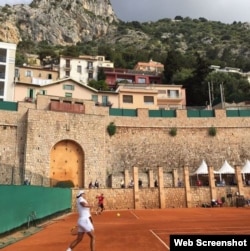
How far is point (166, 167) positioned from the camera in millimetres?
40594

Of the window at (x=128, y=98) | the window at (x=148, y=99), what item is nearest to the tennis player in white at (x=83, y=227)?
the window at (x=128, y=98)

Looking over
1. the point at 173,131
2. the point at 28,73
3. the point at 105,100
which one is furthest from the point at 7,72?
the point at 173,131

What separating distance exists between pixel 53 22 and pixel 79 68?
5703cm

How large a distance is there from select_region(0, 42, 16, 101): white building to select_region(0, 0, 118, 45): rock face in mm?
53914

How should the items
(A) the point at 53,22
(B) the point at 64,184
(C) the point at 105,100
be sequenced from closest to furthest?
(B) the point at 64,184
(C) the point at 105,100
(A) the point at 53,22

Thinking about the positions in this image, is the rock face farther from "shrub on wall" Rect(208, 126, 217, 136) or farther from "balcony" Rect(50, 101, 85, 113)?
"shrub on wall" Rect(208, 126, 217, 136)

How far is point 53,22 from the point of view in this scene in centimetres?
12838

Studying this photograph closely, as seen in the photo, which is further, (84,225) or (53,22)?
(53,22)

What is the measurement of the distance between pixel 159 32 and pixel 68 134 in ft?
412

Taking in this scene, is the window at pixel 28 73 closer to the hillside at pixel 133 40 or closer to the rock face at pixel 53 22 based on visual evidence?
the hillside at pixel 133 40

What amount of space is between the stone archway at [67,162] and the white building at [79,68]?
42192mm

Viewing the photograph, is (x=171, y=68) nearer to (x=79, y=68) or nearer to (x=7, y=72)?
(x=79, y=68)

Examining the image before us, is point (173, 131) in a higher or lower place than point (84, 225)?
higher

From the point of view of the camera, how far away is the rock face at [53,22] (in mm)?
121312
